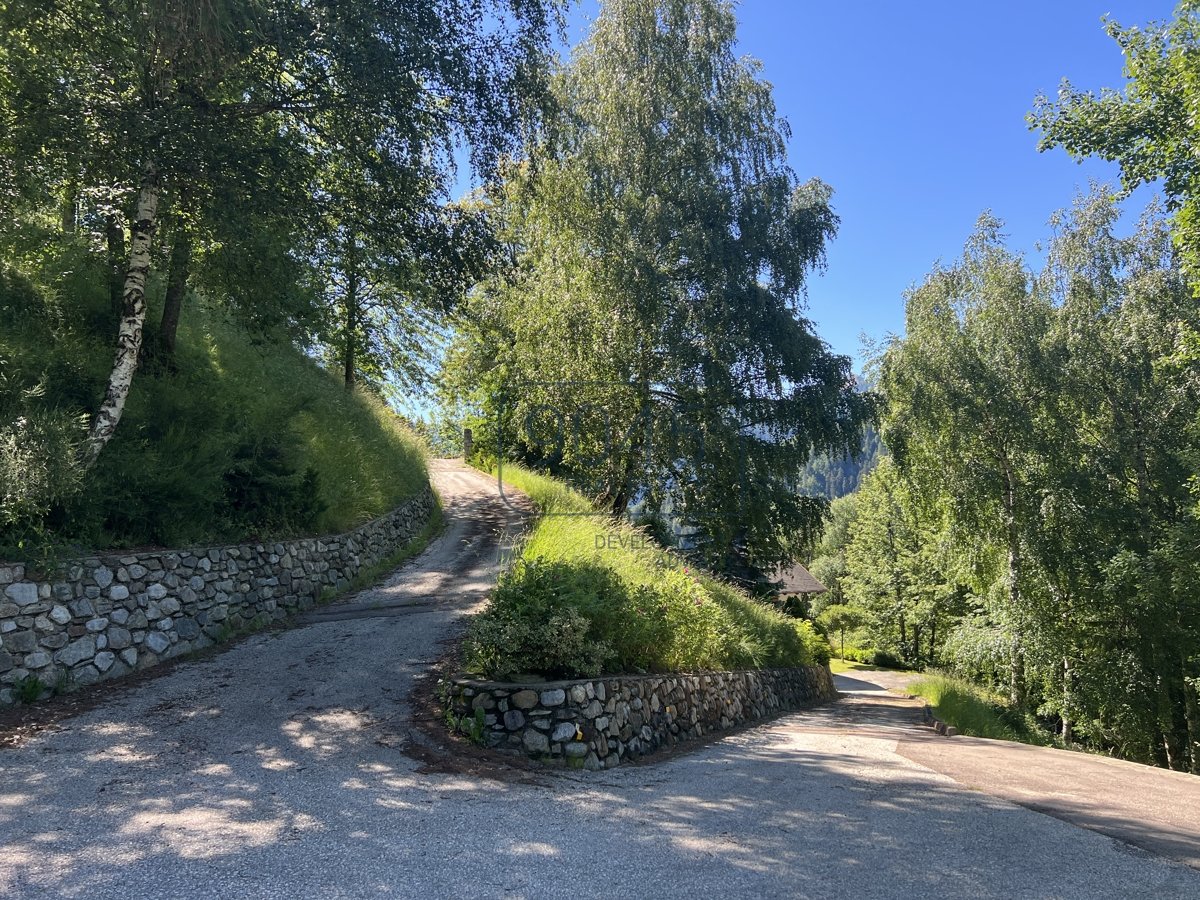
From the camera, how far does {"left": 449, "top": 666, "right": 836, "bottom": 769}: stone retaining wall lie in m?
6.43

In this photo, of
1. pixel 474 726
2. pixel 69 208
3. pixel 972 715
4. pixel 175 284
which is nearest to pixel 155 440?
pixel 175 284

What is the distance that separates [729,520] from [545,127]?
10.1 m

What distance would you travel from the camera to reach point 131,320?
8438mm

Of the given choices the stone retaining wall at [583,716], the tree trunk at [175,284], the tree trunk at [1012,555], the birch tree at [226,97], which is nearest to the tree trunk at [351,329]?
the tree trunk at [175,284]

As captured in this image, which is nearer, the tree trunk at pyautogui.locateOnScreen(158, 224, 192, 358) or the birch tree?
the birch tree

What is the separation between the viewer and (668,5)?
17.3 metres

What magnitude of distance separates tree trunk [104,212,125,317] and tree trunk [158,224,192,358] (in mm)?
591

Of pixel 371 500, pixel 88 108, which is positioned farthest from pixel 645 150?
pixel 88 108

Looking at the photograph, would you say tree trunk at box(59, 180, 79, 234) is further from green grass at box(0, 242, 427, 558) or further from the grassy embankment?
the grassy embankment

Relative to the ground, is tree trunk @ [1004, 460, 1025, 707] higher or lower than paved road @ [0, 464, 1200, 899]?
higher

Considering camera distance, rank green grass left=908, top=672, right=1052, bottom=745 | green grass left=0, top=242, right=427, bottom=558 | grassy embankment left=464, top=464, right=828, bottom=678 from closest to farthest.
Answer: grassy embankment left=464, top=464, right=828, bottom=678, green grass left=0, top=242, right=427, bottom=558, green grass left=908, top=672, right=1052, bottom=745

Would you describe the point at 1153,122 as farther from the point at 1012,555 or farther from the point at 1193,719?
Result: the point at 1193,719

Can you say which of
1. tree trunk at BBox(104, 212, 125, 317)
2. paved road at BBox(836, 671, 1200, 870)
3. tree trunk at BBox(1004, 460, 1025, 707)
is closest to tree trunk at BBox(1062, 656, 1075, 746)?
tree trunk at BBox(1004, 460, 1025, 707)

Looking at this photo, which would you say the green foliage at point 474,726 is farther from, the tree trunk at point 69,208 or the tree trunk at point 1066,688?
the tree trunk at point 1066,688
